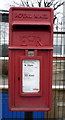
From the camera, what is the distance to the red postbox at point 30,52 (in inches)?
110

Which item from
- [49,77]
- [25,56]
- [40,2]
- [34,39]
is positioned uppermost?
[40,2]

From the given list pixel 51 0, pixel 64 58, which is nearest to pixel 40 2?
pixel 51 0

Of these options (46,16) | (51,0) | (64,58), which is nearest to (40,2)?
(51,0)

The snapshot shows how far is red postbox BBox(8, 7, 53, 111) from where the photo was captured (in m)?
2.80

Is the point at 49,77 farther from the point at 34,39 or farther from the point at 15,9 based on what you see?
the point at 15,9

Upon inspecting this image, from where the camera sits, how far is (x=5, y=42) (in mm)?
4027

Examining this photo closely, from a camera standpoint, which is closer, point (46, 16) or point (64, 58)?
point (46, 16)

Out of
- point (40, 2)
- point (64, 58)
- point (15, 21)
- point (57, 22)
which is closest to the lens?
point (15, 21)

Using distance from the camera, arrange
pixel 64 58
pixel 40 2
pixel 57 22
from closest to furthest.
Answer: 1. pixel 57 22
2. pixel 64 58
3. pixel 40 2

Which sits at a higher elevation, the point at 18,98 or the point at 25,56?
the point at 25,56

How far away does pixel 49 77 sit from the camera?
9.41ft

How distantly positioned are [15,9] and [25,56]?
1.99ft

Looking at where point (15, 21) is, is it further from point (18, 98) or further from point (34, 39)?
point (18, 98)

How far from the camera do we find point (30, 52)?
9.29 ft
